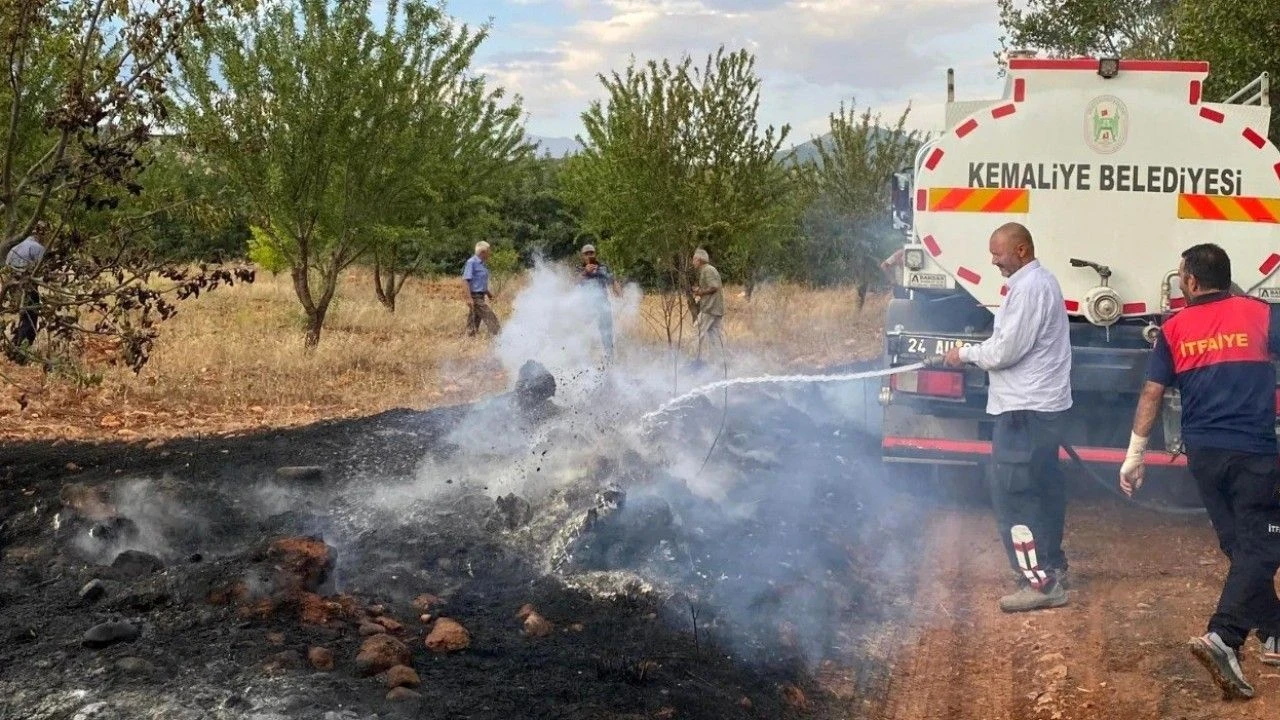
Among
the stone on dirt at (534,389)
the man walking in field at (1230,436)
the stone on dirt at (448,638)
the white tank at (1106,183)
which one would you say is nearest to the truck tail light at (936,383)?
the white tank at (1106,183)

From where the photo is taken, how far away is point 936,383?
714 centimetres

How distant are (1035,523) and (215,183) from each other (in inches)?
455

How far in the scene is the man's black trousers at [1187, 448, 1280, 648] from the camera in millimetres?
4582

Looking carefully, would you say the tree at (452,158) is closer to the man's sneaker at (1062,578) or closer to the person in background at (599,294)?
the person in background at (599,294)

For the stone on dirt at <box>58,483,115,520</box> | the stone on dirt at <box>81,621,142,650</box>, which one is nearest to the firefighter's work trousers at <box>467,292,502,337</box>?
the stone on dirt at <box>58,483,115,520</box>

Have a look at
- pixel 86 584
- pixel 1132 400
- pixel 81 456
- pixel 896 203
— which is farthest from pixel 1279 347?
pixel 81 456

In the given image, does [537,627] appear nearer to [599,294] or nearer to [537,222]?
[599,294]

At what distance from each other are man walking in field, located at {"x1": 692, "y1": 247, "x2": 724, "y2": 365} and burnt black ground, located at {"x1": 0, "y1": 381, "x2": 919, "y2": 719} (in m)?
5.24

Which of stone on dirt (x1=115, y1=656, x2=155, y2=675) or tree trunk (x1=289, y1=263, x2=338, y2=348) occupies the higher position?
tree trunk (x1=289, y1=263, x2=338, y2=348)

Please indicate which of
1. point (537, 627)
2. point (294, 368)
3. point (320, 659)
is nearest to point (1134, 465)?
point (537, 627)

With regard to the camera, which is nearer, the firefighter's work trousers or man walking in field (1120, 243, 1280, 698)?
man walking in field (1120, 243, 1280, 698)

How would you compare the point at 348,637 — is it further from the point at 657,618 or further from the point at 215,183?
the point at 215,183

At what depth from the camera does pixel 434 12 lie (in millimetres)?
14164

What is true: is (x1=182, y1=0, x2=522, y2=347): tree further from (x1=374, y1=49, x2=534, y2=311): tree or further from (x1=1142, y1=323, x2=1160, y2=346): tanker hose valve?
(x1=1142, y1=323, x2=1160, y2=346): tanker hose valve
